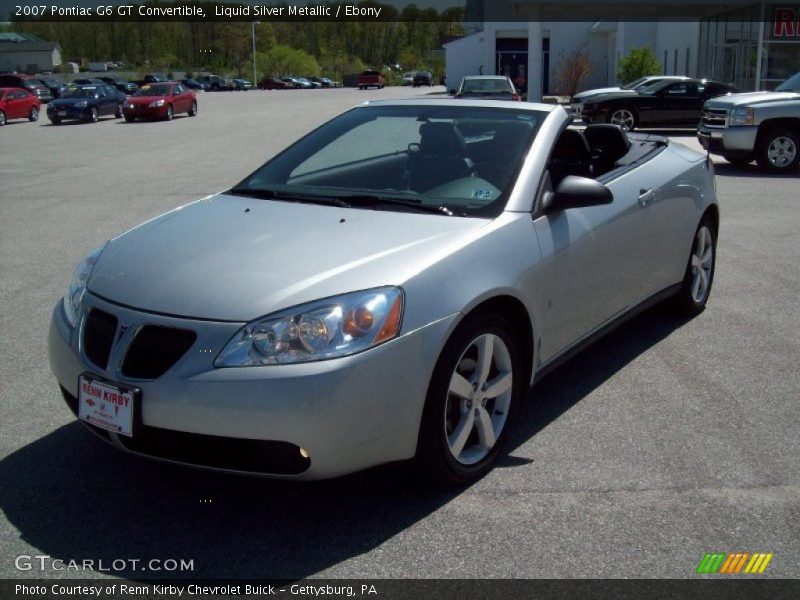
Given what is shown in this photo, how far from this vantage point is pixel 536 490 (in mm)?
3797

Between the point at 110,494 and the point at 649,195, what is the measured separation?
11.2 ft

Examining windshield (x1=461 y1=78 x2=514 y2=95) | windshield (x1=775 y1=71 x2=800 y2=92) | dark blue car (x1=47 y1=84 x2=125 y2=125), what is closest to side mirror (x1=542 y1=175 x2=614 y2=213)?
windshield (x1=775 y1=71 x2=800 y2=92)

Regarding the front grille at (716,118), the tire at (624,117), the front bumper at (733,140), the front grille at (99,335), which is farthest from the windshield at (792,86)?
the front grille at (99,335)

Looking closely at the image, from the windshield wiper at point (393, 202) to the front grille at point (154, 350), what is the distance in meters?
1.34

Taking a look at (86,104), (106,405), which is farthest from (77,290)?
(86,104)

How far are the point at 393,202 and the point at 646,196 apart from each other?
1749mm

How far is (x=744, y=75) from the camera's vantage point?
1281 inches

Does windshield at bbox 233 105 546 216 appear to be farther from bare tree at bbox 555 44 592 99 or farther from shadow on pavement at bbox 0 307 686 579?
bare tree at bbox 555 44 592 99

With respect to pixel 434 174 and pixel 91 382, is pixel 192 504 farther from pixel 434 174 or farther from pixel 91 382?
pixel 434 174

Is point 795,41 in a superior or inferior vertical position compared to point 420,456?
superior

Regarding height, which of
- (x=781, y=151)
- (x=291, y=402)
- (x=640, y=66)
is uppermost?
(x=640, y=66)

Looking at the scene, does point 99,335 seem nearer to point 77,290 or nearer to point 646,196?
point 77,290

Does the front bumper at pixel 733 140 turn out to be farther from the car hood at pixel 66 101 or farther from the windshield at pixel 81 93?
the windshield at pixel 81 93

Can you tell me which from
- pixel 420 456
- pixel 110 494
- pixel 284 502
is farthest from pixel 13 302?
pixel 420 456
